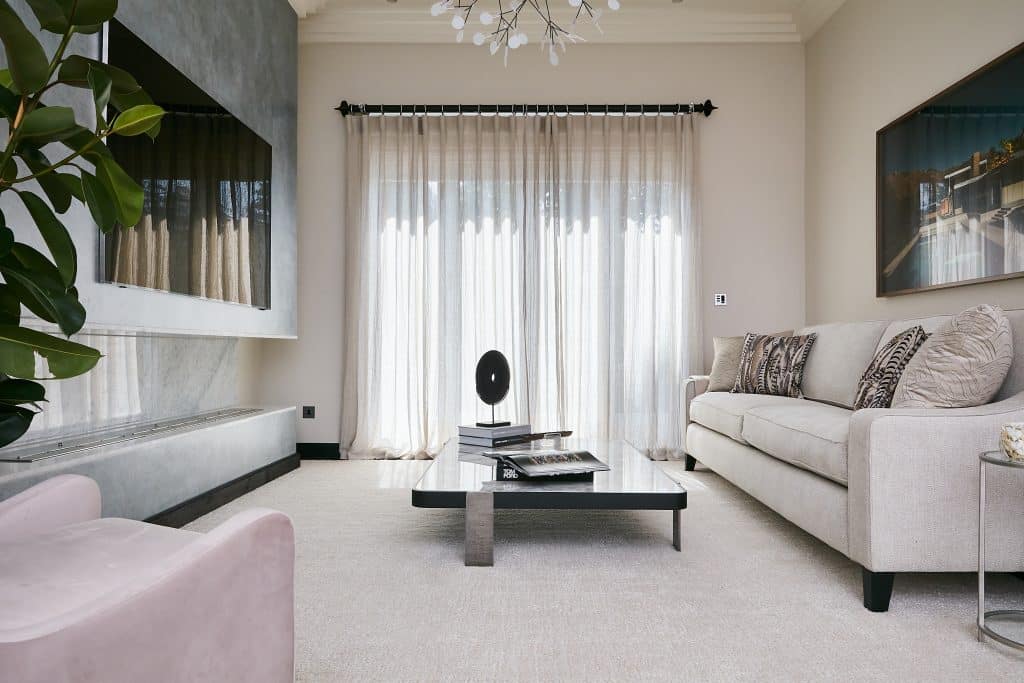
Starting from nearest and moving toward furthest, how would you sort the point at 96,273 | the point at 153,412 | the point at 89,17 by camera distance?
the point at 89,17
the point at 96,273
the point at 153,412

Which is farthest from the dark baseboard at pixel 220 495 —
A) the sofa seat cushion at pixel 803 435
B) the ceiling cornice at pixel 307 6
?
the ceiling cornice at pixel 307 6

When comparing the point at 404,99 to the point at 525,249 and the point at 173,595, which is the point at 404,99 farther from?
the point at 173,595

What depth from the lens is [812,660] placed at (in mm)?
1755

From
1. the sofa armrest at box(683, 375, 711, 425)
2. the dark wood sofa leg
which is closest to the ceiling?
the sofa armrest at box(683, 375, 711, 425)

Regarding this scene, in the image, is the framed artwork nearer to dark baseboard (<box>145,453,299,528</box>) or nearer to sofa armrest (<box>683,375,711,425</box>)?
sofa armrest (<box>683,375,711,425</box>)

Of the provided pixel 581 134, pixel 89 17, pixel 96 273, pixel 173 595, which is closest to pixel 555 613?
pixel 173 595

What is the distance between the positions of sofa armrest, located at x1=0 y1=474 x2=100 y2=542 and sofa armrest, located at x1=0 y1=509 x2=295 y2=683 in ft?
1.36

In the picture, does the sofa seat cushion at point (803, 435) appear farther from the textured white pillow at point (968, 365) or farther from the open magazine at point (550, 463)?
the open magazine at point (550, 463)

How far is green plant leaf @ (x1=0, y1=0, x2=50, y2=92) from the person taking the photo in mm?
910

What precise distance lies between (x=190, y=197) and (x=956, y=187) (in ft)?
11.7

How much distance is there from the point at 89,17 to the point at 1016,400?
247 cm

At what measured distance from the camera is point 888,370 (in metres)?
2.94

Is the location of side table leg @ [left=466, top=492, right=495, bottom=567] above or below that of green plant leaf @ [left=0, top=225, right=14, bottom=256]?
A: below

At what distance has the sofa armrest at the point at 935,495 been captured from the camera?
205 centimetres
